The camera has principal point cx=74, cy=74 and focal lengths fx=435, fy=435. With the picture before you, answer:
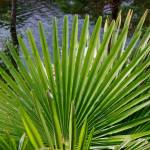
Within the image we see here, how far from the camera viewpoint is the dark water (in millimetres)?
16875

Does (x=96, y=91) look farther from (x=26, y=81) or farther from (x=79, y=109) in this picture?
(x=26, y=81)

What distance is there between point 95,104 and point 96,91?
0.07m

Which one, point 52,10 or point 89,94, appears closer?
point 89,94

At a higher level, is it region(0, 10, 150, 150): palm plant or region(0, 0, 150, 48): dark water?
region(0, 10, 150, 150): palm plant

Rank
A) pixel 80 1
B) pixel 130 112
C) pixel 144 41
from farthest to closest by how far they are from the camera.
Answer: pixel 80 1 → pixel 144 41 → pixel 130 112

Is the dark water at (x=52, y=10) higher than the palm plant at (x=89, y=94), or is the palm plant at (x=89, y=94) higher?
the palm plant at (x=89, y=94)

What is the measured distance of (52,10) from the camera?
19.0m

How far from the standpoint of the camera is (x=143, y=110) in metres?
2.57

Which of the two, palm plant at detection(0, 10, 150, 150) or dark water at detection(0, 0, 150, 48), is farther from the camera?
dark water at detection(0, 0, 150, 48)

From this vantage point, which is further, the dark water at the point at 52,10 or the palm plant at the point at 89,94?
the dark water at the point at 52,10

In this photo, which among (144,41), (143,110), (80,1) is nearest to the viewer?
(143,110)

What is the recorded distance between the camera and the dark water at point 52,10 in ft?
55.4

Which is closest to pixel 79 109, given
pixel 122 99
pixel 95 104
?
pixel 95 104

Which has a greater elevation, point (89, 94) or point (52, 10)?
point (89, 94)
